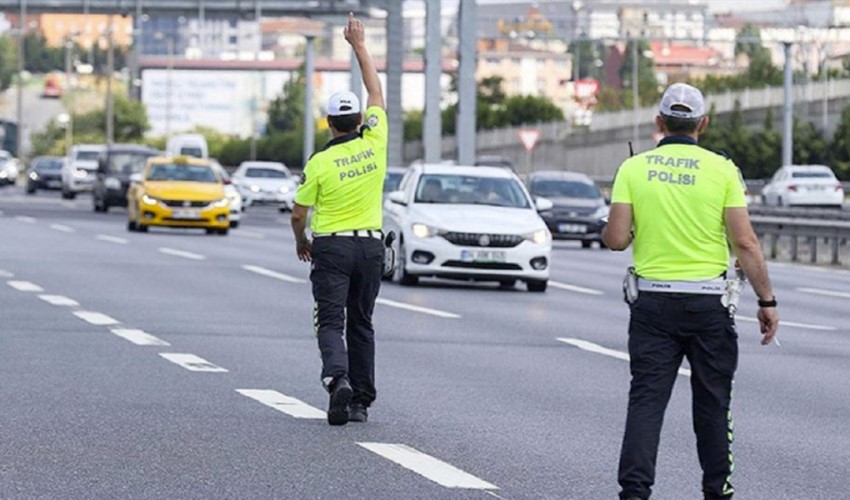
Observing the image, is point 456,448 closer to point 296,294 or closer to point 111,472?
point 111,472

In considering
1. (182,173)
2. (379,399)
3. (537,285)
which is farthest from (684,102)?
(182,173)

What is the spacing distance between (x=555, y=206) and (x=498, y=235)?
1741 centimetres

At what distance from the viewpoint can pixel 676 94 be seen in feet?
30.4

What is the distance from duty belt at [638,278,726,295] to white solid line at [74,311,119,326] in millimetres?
11360

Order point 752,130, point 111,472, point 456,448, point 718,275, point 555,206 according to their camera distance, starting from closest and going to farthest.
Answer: point 718,275, point 111,472, point 456,448, point 555,206, point 752,130

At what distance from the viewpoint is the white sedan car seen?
27.8m

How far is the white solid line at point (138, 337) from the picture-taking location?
18109 mm

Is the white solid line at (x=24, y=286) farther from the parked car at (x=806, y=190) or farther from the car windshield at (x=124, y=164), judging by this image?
the parked car at (x=806, y=190)

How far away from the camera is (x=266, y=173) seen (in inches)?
2817

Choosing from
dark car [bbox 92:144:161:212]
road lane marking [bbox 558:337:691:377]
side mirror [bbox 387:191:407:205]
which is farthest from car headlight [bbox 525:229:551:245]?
dark car [bbox 92:144:161:212]

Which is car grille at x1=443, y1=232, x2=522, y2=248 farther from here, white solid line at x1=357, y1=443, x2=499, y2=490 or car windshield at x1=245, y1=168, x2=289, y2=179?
car windshield at x1=245, y1=168, x2=289, y2=179

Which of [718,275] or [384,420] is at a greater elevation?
[718,275]

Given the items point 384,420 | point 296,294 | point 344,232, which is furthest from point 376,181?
point 296,294

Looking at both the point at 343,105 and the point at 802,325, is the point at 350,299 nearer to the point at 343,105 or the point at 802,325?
the point at 343,105
